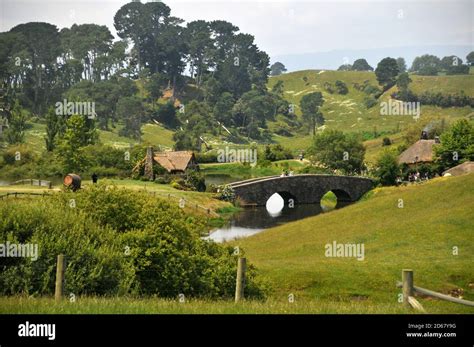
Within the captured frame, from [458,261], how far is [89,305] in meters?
31.5

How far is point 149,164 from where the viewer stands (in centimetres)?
11456

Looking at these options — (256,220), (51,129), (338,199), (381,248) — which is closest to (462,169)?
(338,199)

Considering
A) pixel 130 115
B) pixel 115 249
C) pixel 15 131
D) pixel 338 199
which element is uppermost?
pixel 130 115

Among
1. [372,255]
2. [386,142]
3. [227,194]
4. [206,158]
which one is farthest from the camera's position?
[386,142]

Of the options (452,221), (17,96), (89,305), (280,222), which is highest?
(17,96)

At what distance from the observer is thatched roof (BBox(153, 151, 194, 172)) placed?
11956cm

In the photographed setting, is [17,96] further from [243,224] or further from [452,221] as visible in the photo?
[452,221]

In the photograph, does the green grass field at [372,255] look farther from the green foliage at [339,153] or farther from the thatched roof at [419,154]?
the green foliage at [339,153]

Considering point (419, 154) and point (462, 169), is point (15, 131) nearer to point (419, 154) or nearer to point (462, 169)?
point (419, 154)

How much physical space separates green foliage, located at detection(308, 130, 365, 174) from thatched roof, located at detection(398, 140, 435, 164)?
484 inches

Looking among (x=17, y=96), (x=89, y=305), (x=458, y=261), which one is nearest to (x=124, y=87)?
(x=17, y=96)

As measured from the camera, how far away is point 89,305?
1694 centimetres

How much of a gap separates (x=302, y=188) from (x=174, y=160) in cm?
2648

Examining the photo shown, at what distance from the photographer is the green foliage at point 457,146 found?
98306mm
